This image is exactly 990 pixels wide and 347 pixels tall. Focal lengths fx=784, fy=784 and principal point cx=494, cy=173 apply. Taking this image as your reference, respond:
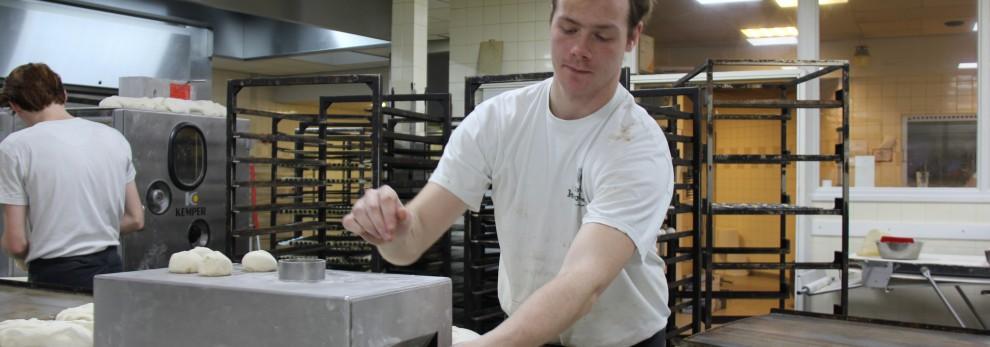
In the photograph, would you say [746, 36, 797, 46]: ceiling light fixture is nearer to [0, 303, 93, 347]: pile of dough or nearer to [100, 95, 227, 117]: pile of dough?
[100, 95, 227, 117]: pile of dough

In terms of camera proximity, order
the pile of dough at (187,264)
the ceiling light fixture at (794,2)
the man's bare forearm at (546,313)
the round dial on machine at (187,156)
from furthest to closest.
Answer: the ceiling light fixture at (794,2)
the round dial on machine at (187,156)
the pile of dough at (187,264)
the man's bare forearm at (546,313)

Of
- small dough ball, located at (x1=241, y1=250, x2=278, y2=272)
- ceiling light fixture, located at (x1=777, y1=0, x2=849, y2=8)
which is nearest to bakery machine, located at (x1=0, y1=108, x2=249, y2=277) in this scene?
small dough ball, located at (x1=241, y1=250, x2=278, y2=272)

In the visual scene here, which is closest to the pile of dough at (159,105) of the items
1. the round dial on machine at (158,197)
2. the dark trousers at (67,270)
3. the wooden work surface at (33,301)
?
the round dial on machine at (158,197)

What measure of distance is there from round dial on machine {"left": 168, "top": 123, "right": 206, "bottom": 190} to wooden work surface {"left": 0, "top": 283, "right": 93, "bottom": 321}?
1209 mm

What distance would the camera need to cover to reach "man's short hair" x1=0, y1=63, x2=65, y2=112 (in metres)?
2.62

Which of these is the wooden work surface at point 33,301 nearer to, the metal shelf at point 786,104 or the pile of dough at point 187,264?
the pile of dough at point 187,264

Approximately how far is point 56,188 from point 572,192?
6.35ft

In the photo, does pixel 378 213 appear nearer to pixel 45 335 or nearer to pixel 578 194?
pixel 578 194

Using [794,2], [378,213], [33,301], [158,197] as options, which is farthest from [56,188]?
[794,2]

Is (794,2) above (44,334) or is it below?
above

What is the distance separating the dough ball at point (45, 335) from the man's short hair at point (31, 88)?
1262 millimetres

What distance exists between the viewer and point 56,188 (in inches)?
99.7

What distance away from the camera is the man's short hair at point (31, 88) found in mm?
2615

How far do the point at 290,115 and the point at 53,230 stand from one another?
5.24ft
